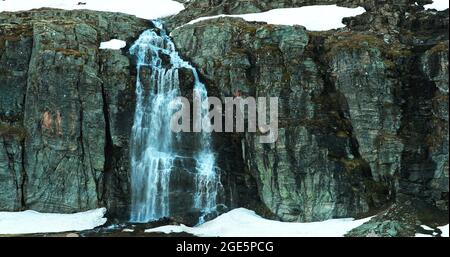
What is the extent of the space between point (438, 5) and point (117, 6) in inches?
1116

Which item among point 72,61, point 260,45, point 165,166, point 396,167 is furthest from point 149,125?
point 396,167

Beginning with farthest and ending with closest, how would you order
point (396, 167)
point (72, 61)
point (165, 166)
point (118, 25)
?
point (118, 25) → point (72, 61) → point (165, 166) → point (396, 167)

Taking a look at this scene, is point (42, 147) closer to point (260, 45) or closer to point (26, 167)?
point (26, 167)

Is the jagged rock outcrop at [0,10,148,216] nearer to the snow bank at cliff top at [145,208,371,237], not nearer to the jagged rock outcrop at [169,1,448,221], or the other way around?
the snow bank at cliff top at [145,208,371,237]

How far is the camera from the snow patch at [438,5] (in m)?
36.8

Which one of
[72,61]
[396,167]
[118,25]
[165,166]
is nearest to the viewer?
[396,167]

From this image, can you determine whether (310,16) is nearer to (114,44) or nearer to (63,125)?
(114,44)

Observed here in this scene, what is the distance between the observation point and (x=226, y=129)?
119 ft

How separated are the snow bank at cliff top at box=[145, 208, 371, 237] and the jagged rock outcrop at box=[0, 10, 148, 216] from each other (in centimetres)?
690

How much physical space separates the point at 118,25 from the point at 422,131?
2515 centimetres

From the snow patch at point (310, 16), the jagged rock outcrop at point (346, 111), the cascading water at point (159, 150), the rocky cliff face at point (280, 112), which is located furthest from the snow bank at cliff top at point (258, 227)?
the snow patch at point (310, 16)

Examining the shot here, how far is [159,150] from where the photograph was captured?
3550 centimetres

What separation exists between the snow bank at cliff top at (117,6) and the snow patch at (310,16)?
5530 mm

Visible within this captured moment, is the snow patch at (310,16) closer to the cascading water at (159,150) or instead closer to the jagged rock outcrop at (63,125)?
the cascading water at (159,150)
